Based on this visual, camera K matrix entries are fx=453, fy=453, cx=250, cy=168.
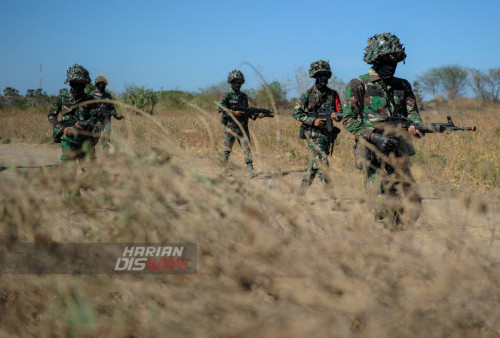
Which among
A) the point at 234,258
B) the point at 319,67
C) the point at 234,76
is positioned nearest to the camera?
the point at 234,258

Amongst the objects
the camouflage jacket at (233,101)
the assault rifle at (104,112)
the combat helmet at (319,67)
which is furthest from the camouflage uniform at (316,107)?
the assault rifle at (104,112)

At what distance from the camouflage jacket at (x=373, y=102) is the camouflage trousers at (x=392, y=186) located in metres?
0.21

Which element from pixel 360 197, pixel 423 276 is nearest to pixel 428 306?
pixel 423 276

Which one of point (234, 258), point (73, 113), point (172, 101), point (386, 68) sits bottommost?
point (234, 258)

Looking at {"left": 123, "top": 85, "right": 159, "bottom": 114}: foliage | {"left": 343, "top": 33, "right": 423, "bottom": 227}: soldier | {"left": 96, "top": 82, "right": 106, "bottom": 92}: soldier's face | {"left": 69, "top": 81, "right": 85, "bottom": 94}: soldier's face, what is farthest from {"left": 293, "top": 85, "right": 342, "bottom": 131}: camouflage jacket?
{"left": 123, "top": 85, "right": 159, "bottom": 114}: foliage

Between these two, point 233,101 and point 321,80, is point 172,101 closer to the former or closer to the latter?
point 233,101

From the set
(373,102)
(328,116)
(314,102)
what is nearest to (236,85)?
(314,102)

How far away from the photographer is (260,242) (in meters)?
1.87

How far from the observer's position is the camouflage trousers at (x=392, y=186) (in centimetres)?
222

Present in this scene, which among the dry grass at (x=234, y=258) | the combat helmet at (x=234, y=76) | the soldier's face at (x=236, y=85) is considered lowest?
the dry grass at (x=234, y=258)

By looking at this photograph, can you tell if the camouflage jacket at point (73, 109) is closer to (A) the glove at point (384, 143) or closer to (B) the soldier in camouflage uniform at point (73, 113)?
(B) the soldier in camouflage uniform at point (73, 113)

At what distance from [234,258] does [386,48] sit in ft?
7.56

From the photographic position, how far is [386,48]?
3455mm

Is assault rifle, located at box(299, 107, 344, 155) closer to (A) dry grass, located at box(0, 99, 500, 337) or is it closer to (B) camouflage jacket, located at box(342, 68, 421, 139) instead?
(B) camouflage jacket, located at box(342, 68, 421, 139)
